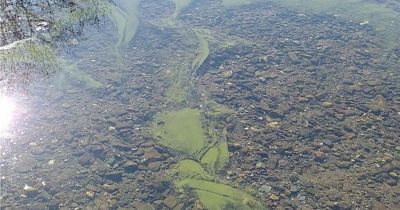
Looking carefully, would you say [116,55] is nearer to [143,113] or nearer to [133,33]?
[133,33]

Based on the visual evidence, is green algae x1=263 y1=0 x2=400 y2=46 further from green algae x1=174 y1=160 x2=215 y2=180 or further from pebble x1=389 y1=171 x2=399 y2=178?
green algae x1=174 y1=160 x2=215 y2=180

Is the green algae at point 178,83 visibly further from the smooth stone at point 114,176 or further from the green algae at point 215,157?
the smooth stone at point 114,176

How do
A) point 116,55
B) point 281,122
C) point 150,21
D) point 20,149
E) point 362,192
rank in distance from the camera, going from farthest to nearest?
point 150,21, point 116,55, point 281,122, point 20,149, point 362,192

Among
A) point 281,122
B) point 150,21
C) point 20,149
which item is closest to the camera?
point 20,149

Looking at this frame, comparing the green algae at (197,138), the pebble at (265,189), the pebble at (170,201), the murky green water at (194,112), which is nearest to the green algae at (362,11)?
the murky green water at (194,112)

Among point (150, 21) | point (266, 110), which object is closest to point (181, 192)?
point (266, 110)

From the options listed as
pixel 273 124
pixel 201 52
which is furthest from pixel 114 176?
pixel 201 52
